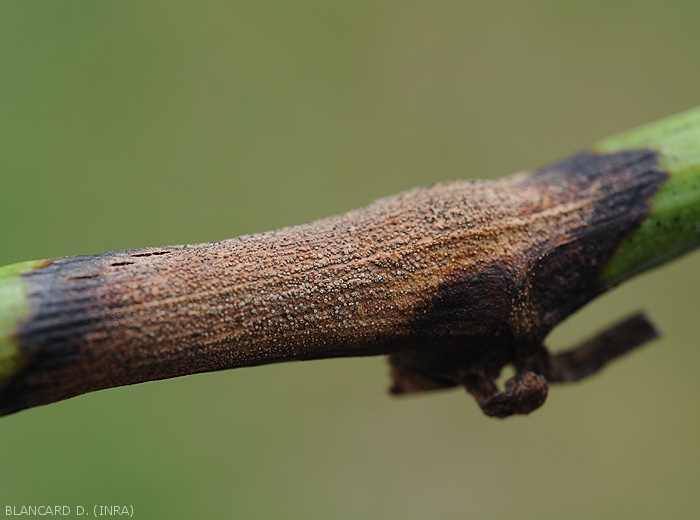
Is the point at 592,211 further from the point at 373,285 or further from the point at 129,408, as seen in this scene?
the point at 129,408

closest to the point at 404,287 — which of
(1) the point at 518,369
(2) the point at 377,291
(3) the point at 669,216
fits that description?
(2) the point at 377,291

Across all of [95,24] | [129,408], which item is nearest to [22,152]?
[95,24]

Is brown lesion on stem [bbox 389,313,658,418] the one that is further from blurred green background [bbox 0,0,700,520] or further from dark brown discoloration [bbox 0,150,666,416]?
blurred green background [bbox 0,0,700,520]

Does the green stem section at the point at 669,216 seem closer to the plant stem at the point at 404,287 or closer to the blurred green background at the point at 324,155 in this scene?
the plant stem at the point at 404,287

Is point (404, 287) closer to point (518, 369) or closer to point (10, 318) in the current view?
point (518, 369)

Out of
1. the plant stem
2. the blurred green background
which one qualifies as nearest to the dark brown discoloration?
the plant stem

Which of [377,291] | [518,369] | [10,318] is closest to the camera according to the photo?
[10,318]
